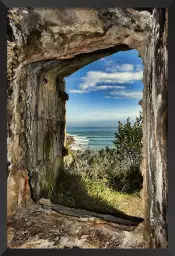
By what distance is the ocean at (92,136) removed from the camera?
107 inches

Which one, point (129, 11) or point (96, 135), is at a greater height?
point (129, 11)

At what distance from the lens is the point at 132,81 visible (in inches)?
104

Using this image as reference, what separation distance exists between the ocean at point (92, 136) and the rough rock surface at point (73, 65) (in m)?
0.35

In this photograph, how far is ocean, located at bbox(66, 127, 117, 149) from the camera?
2713mm

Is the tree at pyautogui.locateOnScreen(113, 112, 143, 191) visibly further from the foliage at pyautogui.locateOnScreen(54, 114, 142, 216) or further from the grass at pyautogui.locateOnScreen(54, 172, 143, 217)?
the grass at pyautogui.locateOnScreen(54, 172, 143, 217)

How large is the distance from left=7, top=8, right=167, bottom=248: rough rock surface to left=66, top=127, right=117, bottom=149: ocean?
1.15ft

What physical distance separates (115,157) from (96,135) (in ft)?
0.89

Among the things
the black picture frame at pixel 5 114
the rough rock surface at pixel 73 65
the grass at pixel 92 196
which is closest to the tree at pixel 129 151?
the grass at pixel 92 196

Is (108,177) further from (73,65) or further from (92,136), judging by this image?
(73,65)

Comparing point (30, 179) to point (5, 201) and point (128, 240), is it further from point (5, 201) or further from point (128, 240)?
point (128, 240)

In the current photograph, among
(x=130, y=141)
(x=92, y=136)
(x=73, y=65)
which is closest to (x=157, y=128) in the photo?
(x=130, y=141)

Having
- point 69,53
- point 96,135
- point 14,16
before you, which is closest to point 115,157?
point 96,135

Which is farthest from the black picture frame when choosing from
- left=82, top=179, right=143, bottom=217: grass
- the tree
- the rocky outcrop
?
the tree

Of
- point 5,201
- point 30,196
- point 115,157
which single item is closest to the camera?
point 5,201
